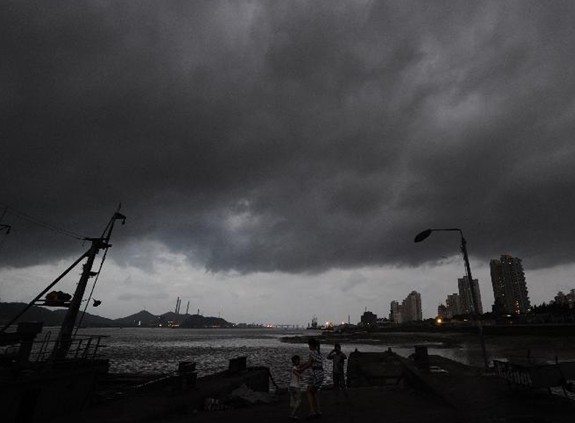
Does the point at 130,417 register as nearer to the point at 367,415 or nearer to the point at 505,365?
the point at 367,415

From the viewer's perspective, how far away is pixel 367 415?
985 centimetres

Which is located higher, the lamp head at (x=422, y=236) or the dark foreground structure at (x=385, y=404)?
the lamp head at (x=422, y=236)

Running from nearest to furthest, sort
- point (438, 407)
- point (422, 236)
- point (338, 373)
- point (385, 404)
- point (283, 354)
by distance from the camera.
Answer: point (438, 407) < point (385, 404) < point (338, 373) < point (422, 236) < point (283, 354)

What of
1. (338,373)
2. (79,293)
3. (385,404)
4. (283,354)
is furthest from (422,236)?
(283,354)

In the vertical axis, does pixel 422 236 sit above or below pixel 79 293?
above

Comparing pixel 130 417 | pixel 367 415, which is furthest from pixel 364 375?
pixel 130 417

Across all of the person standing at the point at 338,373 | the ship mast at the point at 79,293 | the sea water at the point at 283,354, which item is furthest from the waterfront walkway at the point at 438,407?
the ship mast at the point at 79,293

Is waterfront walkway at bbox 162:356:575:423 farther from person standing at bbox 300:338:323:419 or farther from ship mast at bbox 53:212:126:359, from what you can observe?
ship mast at bbox 53:212:126:359

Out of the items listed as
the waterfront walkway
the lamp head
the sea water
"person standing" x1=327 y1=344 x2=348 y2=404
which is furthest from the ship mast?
the lamp head

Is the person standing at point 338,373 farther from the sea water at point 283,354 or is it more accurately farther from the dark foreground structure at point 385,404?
the sea water at point 283,354

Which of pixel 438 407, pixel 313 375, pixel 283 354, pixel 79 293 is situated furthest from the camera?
pixel 283 354

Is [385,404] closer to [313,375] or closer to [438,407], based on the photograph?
[438,407]

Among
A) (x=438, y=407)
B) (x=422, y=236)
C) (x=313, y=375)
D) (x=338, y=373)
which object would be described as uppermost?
(x=422, y=236)

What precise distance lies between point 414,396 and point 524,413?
4.33 meters
